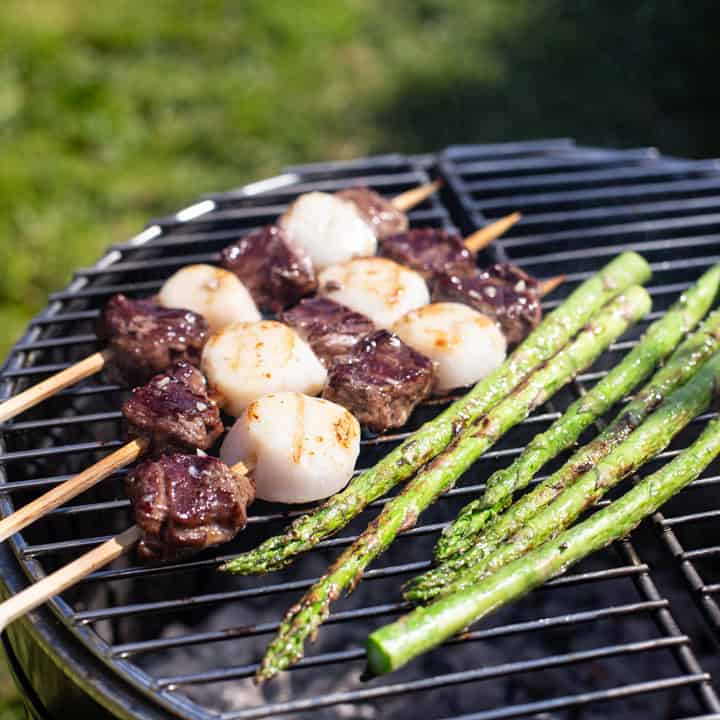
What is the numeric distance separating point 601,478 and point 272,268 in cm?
176

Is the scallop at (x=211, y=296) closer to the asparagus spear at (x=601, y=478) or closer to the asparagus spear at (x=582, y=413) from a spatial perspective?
the asparagus spear at (x=582, y=413)

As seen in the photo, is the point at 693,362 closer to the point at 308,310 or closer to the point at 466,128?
the point at 308,310

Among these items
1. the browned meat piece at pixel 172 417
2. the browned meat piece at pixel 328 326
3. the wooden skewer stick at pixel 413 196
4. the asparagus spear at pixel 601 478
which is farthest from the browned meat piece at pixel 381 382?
the wooden skewer stick at pixel 413 196

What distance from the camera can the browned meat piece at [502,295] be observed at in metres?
4.05

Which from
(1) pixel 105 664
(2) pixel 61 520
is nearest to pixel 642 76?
(2) pixel 61 520

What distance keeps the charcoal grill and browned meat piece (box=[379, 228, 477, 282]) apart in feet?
1.23

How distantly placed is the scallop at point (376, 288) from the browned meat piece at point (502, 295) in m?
0.12

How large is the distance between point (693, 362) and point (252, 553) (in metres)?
1.95

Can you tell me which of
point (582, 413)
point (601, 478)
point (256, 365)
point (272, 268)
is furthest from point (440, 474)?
point (272, 268)

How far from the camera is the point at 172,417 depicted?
133 inches

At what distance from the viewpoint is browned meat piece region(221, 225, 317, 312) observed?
166 inches

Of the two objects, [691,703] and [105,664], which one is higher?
[105,664]

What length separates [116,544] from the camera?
3051 millimetres

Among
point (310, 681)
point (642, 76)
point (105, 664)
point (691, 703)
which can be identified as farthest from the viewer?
point (642, 76)
